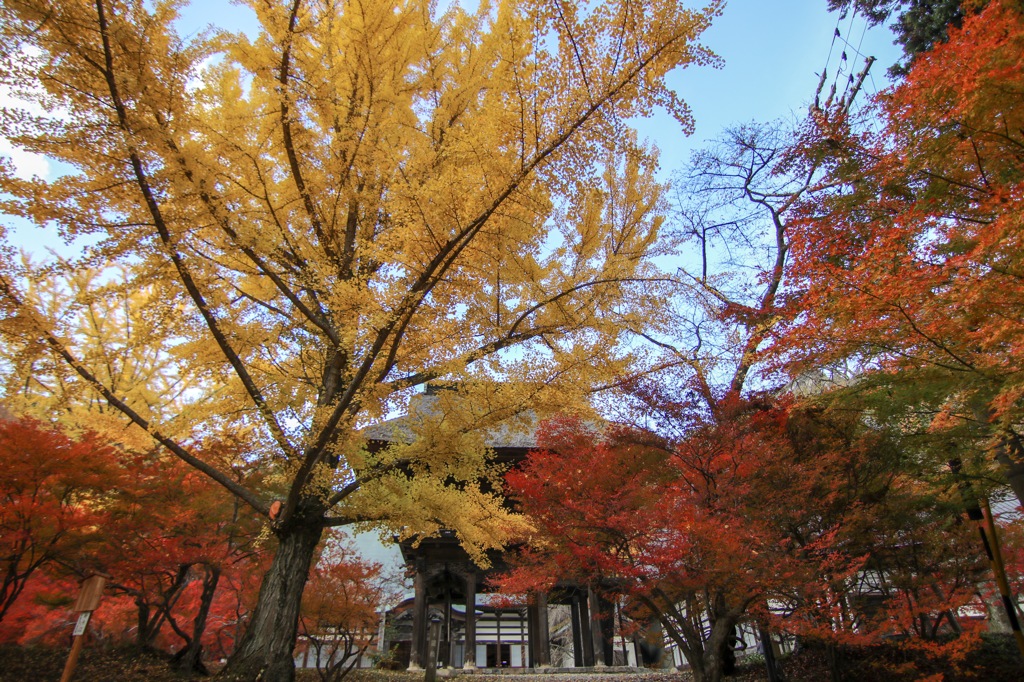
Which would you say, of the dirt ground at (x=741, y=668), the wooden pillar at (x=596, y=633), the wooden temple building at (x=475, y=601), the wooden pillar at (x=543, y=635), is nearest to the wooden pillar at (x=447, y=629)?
the wooden temple building at (x=475, y=601)

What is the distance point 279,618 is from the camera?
4785 millimetres

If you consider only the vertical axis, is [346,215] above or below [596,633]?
above

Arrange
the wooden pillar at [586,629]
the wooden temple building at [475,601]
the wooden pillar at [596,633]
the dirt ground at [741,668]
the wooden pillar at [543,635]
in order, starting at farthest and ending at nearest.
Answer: the wooden pillar at [586,629]
the wooden pillar at [596,633]
the wooden pillar at [543,635]
the wooden temple building at [475,601]
the dirt ground at [741,668]

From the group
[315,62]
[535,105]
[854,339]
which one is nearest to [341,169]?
[315,62]

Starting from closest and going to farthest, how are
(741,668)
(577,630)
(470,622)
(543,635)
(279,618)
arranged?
(279,618) → (741,668) → (470,622) → (543,635) → (577,630)

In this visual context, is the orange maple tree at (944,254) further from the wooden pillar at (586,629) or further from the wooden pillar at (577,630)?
the wooden pillar at (577,630)

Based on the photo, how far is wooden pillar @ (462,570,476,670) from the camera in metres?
11.0

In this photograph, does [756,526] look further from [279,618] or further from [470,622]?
[470,622]

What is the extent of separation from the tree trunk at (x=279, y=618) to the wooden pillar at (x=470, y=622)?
6.85 m

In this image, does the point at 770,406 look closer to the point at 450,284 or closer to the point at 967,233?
the point at 967,233

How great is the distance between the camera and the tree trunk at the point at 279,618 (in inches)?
179

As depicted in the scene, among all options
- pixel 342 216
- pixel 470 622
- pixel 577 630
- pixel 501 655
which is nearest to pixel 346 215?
pixel 342 216

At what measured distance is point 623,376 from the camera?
16.9 ft

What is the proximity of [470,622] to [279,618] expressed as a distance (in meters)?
7.13
